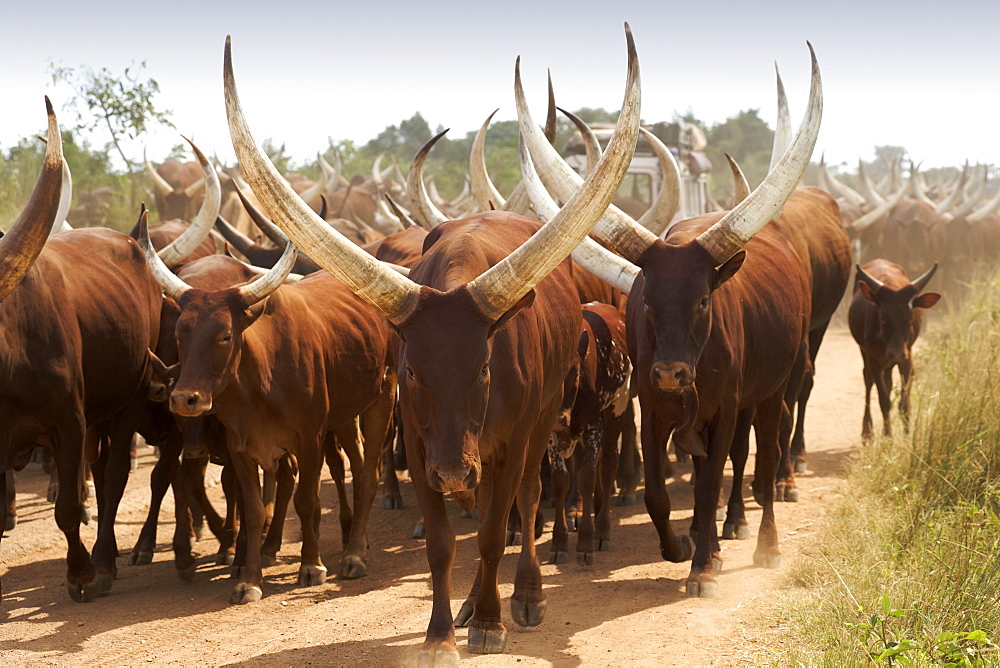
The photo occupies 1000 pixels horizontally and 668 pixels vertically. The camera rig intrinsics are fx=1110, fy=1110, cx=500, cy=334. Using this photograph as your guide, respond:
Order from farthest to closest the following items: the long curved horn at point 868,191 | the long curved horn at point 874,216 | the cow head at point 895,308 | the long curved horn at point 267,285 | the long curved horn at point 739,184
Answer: the long curved horn at point 868,191, the long curved horn at point 874,216, the cow head at point 895,308, the long curved horn at point 739,184, the long curved horn at point 267,285

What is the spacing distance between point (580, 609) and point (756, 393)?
5.90 ft

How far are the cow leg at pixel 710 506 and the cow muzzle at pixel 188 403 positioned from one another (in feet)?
8.74

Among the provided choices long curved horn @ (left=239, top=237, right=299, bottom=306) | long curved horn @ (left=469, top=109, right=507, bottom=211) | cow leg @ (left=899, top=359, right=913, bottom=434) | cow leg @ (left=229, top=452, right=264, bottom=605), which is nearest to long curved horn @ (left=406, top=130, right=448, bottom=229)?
long curved horn @ (left=469, top=109, right=507, bottom=211)

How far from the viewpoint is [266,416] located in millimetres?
6281

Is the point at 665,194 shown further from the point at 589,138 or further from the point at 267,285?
the point at 267,285

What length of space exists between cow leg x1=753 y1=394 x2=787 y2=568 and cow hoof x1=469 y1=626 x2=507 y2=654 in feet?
7.31

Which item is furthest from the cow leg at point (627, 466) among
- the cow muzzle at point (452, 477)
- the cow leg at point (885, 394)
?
the cow muzzle at point (452, 477)

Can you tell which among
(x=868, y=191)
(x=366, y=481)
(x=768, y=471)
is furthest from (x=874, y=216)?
(x=366, y=481)

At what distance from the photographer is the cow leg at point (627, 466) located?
333 inches

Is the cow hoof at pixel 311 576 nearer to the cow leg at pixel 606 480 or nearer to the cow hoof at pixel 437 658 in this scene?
the cow leg at pixel 606 480

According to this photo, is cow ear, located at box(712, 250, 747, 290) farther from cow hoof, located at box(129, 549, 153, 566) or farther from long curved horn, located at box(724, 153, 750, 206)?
cow hoof, located at box(129, 549, 153, 566)

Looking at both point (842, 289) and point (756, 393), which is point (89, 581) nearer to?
point (756, 393)

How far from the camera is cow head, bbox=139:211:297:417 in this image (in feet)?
18.6

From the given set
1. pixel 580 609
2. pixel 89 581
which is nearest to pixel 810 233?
pixel 580 609
